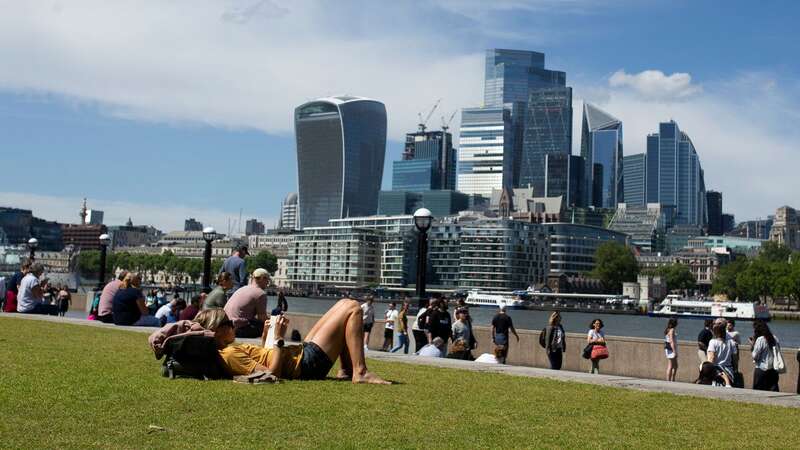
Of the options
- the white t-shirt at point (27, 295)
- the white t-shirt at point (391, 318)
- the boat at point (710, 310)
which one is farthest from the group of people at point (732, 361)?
the boat at point (710, 310)

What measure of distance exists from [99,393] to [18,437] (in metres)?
2.53

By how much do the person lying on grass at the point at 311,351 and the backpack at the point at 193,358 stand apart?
0.15m

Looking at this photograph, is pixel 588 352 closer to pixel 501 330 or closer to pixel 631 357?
pixel 631 357

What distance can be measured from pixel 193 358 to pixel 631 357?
47.9 ft

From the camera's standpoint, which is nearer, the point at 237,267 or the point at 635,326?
the point at 237,267

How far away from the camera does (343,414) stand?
33.0 feet

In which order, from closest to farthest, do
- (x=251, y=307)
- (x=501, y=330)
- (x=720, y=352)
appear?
(x=251, y=307) < (x=720, y=352) < (x=501, y=330)

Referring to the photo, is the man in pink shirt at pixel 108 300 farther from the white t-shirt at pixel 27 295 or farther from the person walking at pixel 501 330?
the person walking at pixel 501 330

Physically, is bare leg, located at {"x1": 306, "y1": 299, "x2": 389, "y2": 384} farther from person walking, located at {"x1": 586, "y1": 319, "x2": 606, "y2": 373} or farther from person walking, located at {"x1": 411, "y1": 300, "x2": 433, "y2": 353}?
person walking, located at {"x1": 411, "y1": 300, "x2": 433, "y2": 353}

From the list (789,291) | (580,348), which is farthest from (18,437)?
(789,291)

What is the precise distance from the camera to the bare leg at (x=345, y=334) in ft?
41.2

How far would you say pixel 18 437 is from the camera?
317 inches

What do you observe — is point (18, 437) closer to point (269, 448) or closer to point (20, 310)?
point (269, 448)

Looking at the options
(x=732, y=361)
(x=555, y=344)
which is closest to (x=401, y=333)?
(x=555, y=344)
